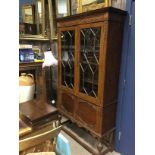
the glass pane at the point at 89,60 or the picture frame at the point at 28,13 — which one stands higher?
the picture frame at the point at 28,13

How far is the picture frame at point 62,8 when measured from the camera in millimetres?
2704

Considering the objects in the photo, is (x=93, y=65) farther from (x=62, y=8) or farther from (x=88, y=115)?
(x=62, y=8)

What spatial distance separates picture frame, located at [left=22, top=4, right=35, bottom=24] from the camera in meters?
2.87

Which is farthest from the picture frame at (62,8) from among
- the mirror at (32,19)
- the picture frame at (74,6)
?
the mirror at (32,19)

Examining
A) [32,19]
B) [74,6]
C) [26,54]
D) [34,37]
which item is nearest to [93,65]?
[74,6]

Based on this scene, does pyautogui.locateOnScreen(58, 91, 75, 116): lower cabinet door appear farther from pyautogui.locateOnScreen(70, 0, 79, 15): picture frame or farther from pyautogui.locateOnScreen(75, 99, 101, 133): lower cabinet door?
pyautogui.locateOnScreen(70, 0, 79, 15): picture frame

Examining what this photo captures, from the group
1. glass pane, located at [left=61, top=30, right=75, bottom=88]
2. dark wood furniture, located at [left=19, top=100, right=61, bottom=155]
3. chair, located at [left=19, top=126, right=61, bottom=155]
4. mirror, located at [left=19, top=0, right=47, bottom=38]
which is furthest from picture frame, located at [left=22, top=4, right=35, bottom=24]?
chair, located at [left=19, top=126, right=61, bottom=155]

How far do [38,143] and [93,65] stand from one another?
1233mm

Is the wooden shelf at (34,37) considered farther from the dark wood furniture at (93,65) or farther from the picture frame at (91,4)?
the picture frame at (91,4)

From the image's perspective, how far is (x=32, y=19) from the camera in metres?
3.02

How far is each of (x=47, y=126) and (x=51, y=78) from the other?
6.94 ft

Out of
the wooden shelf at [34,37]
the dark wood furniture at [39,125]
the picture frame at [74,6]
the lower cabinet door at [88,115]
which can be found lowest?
the lower cabinet door at [88,115]

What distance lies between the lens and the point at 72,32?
2246 mm

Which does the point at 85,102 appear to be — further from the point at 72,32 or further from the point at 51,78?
the point at 51,78
